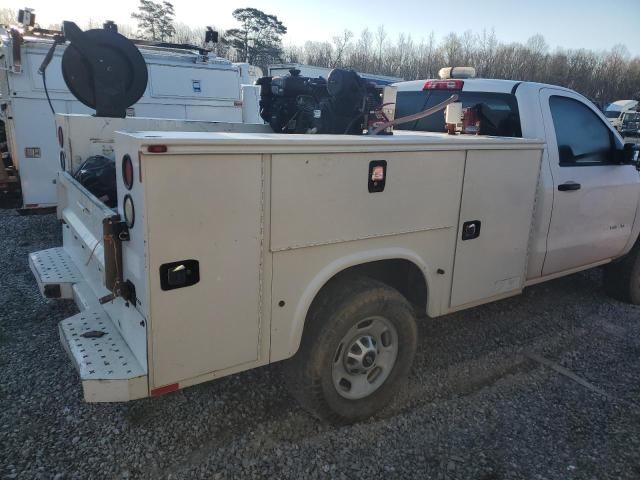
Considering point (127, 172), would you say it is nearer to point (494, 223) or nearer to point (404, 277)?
point (404, 277)

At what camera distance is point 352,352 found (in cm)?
287

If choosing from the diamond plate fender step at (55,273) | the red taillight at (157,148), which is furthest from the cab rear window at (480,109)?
the diamond plate fender step at (55,273)

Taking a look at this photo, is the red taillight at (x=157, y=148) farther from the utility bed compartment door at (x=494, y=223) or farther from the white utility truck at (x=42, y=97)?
the white utility truck at (x=42, y=97)

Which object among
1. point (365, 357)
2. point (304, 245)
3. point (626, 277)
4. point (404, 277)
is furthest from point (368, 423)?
point (626, 277)

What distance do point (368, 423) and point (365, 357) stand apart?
0.44 meters

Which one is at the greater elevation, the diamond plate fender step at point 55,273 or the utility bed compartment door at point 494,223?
the utility bed compartment door at point 494,223

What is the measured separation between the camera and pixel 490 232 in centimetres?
341

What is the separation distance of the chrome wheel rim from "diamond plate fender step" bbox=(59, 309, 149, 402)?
3.40ft

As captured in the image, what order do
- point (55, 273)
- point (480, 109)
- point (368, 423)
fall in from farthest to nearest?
point (480, 109)
point (55, 273)
point (368, 423)

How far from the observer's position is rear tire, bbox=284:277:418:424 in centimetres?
269

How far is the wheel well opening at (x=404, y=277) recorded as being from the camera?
315 cm

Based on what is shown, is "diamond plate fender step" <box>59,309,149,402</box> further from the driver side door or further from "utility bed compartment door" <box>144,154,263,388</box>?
the driver side door

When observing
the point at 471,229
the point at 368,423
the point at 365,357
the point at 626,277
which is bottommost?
the point at 368,423

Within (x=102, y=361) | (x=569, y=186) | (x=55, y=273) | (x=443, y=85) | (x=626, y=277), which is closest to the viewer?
(x=102, y=361)
